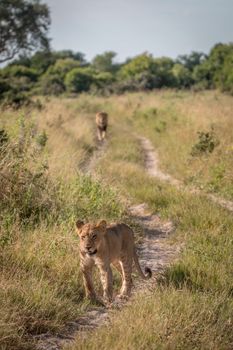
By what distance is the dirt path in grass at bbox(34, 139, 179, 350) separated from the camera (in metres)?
4.48

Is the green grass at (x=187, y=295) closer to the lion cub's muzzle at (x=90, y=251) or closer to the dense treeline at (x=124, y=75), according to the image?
the lion cub's muzzle at (x=90, y=251)

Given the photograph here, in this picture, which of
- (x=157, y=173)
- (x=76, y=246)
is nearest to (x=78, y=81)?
(x=157, y=173)

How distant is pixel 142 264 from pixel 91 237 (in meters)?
1.71

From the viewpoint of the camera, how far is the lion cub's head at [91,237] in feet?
17.2

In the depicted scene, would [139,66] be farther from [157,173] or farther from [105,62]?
[157,173]

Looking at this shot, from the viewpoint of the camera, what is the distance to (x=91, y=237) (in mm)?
5254

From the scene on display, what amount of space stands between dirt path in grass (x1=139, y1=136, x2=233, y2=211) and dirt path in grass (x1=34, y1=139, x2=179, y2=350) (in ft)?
5.16

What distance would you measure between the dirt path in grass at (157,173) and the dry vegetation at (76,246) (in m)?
0.29

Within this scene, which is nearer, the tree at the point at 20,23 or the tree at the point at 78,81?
the tree at the point at 20,23

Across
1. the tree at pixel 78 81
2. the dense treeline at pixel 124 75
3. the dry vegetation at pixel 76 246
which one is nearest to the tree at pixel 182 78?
the dense treeline at pixel 124 75

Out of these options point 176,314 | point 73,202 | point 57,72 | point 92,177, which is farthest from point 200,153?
point 57,72

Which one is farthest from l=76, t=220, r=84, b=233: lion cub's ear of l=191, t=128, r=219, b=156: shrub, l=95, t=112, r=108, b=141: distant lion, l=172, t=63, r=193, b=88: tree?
l=172, t=63, r=193, b=88: tree

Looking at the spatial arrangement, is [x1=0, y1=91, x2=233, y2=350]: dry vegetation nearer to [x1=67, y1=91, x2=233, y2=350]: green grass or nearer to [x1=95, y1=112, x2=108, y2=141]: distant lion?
[x1=67, y1=91, x2=233, y2=350]: green grass

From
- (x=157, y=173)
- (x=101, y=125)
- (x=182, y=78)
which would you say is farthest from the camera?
(x=182, y=78)
